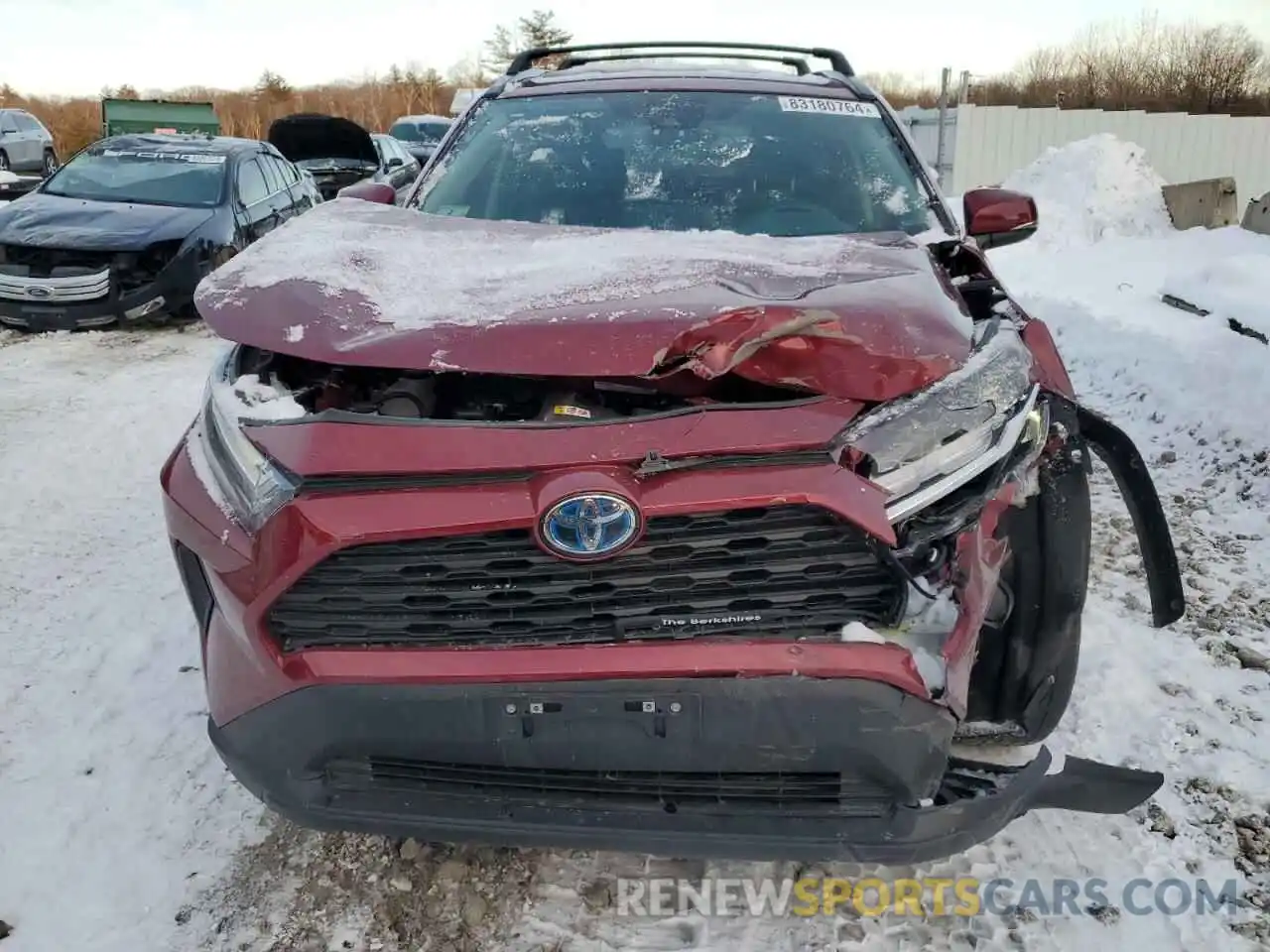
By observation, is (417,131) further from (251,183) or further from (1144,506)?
(1144,506)

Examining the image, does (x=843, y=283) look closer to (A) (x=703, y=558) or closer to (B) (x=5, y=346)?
(A) (x=703, y=558)

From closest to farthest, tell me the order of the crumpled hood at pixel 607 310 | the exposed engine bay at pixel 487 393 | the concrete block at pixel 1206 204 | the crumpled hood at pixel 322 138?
the crumpled hood at pixel 607 310 → the exposed engine bay at pixel 487 393 → the concrete block at pixel 1206 204 → the crumpled hood at pixel 322 138

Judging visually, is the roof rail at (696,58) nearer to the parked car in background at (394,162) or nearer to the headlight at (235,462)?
the headlight at (235,462)

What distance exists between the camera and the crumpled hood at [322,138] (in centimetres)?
1372

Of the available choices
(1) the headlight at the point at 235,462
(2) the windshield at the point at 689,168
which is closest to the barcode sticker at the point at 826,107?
(2) the windshield at the point at 689,168

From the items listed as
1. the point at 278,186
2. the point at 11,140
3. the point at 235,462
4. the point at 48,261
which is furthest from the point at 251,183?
the point at 11,140

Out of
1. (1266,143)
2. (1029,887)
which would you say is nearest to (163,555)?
(1029,887)

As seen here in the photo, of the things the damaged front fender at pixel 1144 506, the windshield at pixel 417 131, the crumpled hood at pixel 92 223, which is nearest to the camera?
the damaged front fender at pixel 1144 506

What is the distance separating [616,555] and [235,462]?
2.53ft

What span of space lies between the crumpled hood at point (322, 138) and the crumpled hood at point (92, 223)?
6068mm

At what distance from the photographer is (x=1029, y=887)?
88.5 inches

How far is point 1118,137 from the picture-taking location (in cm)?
1783

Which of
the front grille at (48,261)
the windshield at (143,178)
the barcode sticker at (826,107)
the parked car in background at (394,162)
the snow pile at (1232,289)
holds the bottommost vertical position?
the snow pile at (1232,289)

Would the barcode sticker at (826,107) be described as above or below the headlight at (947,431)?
above
